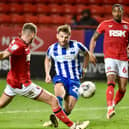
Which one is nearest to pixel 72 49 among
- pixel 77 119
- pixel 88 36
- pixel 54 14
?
pixel 77 119

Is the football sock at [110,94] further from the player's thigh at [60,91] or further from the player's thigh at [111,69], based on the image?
the player's thigh at [60,91]

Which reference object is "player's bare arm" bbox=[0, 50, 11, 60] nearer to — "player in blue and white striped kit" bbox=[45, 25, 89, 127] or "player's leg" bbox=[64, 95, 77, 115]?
"player in blue and white striped kit" bbox=[45, 25, 89, 127]

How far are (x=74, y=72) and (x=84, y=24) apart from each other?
752 centimetres

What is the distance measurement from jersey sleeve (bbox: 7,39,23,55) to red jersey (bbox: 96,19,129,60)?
9.30ft

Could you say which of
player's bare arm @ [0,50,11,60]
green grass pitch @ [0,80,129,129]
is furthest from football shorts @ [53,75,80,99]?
player's bare arm @ [0,50,11,60]

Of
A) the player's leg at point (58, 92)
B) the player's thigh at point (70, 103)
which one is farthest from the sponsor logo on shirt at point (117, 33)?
the player's thigh at point (70, 103)

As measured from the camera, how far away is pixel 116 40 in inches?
418

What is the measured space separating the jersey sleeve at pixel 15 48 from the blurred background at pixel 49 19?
8.23 meters

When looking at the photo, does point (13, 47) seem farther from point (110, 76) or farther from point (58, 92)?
point (110, 76)

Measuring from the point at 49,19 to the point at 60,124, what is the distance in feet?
34.2

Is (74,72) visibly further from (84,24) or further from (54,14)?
(54,14)

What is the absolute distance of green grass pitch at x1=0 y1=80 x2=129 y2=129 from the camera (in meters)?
9.26

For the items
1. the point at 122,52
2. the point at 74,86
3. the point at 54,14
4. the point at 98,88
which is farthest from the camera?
the point at 54,14

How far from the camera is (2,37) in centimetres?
1636
